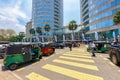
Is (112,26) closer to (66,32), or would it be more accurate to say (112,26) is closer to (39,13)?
(66,32)

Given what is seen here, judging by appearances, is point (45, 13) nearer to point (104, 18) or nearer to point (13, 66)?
point (104, 18)

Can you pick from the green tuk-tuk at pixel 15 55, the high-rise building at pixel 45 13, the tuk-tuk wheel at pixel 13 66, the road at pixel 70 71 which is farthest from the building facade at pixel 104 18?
the high-rise building at pixel 45 13

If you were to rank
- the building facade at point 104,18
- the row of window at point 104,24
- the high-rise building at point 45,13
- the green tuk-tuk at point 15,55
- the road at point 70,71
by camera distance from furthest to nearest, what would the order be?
the high-rise building at point 45,13 → the row of window at point 104,24 → the building facade at point 104,18 → the green tuk-tuk at point 15,55 → the road at point 70,71

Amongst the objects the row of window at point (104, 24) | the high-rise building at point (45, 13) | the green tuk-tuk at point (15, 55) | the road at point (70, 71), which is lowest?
the road at point (70, 71)

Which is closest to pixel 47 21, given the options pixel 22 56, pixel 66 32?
pixel 66 32

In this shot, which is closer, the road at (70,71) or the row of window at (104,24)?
the road at (70,71)

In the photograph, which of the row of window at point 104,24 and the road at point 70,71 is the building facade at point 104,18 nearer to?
the row of window at point 104,24

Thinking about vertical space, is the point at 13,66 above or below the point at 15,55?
below

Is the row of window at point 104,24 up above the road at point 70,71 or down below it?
above

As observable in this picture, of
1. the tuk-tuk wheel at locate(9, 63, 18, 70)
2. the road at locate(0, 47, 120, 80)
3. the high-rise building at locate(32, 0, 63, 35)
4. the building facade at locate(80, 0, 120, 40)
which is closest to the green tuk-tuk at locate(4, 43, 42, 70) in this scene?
the tuk-tuk wheel at locate(9, 63, 18, 70)

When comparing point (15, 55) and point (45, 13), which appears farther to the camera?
point (45, 13)

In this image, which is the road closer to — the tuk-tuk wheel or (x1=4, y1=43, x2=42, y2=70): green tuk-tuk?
the tuk-tuk wheel

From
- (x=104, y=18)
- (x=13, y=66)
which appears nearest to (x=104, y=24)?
(x=104, y=18)

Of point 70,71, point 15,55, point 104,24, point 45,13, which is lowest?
point 70,71
